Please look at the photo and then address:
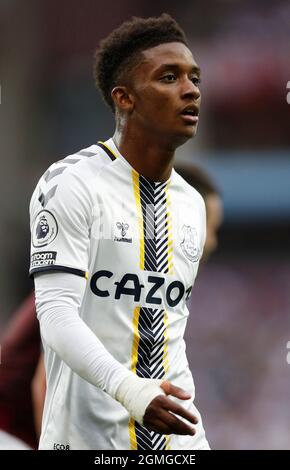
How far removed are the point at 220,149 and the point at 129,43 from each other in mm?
7325

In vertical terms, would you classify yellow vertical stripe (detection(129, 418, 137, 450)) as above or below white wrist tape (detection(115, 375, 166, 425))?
below

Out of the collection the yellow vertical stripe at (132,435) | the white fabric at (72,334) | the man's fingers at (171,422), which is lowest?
the yellow vertical stripe at (132,435)

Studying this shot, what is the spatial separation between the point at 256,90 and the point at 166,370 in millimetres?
8013

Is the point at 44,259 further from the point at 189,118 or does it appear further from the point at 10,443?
the point at 10,443

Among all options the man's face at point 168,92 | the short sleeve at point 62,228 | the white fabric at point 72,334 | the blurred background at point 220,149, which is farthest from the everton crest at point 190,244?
the blurred background at point 220,149

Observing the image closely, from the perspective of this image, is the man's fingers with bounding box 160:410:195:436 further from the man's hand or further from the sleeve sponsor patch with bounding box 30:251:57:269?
the sleeve sponsor patch with bounding box 30:251:57:269

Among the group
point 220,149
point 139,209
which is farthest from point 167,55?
point 220,149

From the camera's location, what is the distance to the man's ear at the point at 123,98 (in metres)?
4.30

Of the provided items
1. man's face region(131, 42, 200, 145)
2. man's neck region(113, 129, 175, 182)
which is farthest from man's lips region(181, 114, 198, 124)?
man's neck region(113, 129, 175, 182)

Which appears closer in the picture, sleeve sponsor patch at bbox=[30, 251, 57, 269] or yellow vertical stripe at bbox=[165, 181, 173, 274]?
sleeve sponsor patch at bbox=[30, 251, 57, 269]

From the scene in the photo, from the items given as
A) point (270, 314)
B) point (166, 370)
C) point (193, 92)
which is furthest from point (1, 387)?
point (270, 314)

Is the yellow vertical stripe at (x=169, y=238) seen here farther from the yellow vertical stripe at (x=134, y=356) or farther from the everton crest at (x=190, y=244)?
the yellow vertical stripe at (x=134, y=356)

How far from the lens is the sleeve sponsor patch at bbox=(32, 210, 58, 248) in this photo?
3896 millimetres

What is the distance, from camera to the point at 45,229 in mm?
3918
